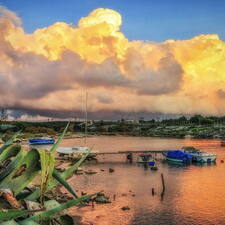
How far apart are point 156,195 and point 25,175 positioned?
129ft

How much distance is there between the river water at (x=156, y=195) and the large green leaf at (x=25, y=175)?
2688cm

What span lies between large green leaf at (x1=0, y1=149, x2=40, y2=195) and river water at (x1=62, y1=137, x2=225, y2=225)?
26.9 m

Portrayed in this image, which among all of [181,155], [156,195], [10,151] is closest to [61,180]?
[10,151]

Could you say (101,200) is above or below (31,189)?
below

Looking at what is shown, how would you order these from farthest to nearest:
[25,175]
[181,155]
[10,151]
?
[181,155], [10,151], [25,175]

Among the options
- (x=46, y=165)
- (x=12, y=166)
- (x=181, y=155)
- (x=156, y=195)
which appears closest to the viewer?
(x=46, y=165)

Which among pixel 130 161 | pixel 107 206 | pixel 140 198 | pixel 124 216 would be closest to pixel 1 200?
pixel 124 216

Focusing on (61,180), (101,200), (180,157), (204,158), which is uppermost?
(61,180)

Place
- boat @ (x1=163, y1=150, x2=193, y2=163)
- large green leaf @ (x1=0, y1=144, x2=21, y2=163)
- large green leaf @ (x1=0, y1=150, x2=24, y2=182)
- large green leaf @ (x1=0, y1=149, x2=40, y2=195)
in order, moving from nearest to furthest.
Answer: large green leaf @ (x1=0, y1=149, x2=40, y2=195), large green leaf @ (x1=0, y1=150, x2=24, y2=182), large green leaf @ (x1=0, y1=144, x2=21, y2=163), boat @ (x1=163, y1=150, x2=193, y2=163)

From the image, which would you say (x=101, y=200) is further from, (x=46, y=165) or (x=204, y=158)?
(x=204, y=158)

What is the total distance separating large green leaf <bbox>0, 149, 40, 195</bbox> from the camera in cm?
299

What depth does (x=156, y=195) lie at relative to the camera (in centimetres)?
4062

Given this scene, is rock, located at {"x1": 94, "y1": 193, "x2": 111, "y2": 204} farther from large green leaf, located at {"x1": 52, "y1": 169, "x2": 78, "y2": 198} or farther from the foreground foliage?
large green leaf, located at {"x1": 52, "y1": 169, "x2": 78, "y2": 198}

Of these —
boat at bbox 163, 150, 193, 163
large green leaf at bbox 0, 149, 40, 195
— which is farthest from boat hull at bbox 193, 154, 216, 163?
large green leaf at bbox 0, 149, 40, 195
